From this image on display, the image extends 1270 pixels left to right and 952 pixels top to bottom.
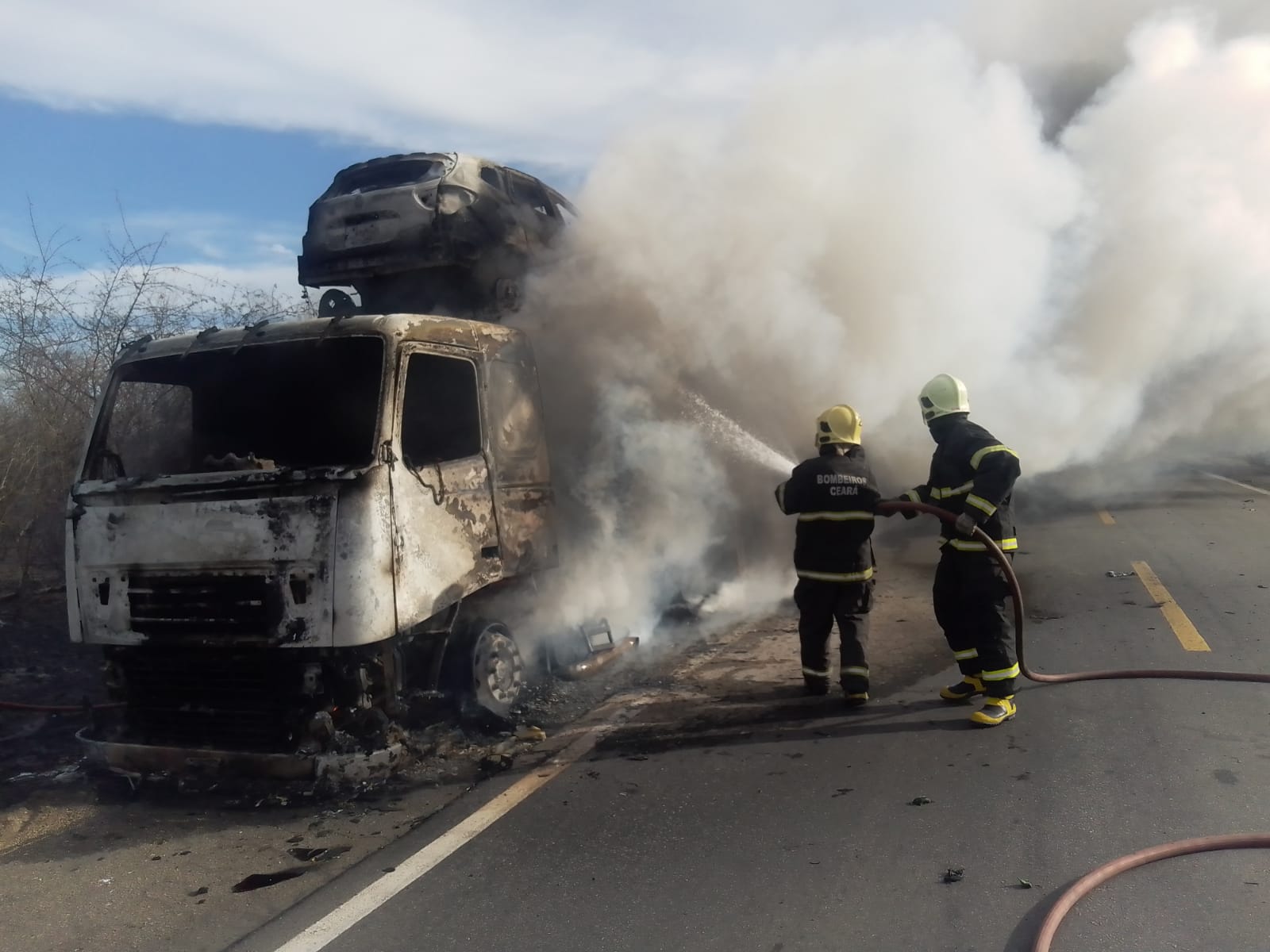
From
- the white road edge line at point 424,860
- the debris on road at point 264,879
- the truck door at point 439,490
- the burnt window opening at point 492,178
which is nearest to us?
the white road edge line at point 424,860

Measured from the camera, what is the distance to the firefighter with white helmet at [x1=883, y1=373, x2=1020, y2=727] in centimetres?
501

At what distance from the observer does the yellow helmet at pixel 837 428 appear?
222 inches

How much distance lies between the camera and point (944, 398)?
5.49 m

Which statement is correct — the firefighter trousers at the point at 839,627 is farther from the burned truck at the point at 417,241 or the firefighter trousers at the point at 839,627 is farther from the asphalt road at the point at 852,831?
the burned truck at the point at 417,241

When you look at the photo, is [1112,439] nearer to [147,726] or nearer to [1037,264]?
[1037,264]

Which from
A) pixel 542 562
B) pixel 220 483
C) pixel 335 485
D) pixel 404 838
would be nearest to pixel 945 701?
pixel 542 562

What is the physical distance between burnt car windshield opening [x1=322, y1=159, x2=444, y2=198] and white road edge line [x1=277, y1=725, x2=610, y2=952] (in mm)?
4370

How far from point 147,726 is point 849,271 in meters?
7.17

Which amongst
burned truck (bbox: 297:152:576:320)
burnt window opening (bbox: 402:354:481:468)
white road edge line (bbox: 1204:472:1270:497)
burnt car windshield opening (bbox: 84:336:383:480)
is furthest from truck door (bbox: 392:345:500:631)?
white road edge line (bbox: 1204:472:1270:497)

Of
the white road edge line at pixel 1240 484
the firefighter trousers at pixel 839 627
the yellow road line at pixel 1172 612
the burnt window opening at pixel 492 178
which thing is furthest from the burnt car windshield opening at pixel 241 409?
the white road edge line at pixel 1240 484

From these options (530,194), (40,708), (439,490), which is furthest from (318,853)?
(530,194)

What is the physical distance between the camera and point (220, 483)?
442 centimetres

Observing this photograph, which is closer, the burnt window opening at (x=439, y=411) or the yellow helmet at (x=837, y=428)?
the burnt window opening at (x=439, y=411)

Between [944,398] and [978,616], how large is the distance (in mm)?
1252
